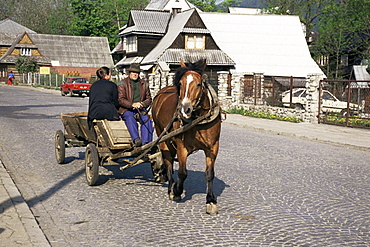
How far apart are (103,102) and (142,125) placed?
890mm

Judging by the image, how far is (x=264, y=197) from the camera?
26.6 feet

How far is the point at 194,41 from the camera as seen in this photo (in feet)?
171

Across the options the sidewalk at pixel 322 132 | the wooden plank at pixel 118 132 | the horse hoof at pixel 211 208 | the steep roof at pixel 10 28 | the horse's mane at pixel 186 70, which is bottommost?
the sidewalk at pixel 322 132

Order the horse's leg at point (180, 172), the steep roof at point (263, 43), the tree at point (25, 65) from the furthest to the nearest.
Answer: the tree at point (25, 65) → the steep roof at point (263, 43) → the horse's leg at point (180, 172)

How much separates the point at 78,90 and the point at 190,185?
3786cm

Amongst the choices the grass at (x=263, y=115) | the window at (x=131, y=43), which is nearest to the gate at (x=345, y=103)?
the grass at (x=263, y=115)

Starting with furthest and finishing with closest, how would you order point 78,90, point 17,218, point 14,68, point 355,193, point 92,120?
point 14,68
point 78,90
point 92,120
point 355,193
point 17,218

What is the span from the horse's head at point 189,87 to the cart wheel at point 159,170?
1.94 meters

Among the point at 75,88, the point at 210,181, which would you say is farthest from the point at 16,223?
the point at 75,88

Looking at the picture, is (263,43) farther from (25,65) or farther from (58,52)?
(58,52)

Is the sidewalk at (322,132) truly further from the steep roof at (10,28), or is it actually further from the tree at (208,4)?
the steep roof at (10,28)

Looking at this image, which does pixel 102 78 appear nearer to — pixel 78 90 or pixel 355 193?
pixel 355 193

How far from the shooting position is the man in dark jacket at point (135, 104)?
8.95 metres

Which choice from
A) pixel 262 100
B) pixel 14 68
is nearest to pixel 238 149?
pixel 262 100
